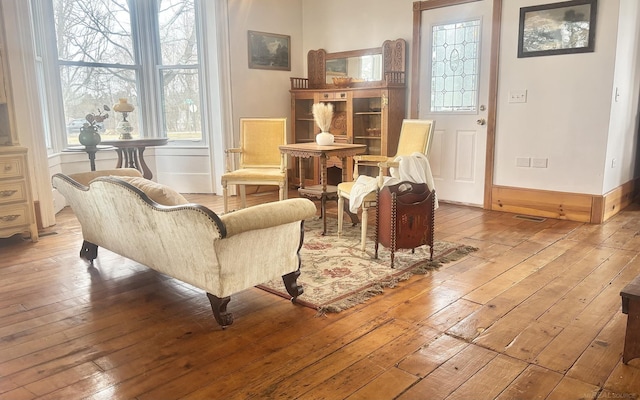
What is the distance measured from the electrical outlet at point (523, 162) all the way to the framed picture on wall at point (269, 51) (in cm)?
329

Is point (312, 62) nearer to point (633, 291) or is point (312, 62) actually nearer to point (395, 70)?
point (395, 70)

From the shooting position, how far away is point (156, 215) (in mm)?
2508

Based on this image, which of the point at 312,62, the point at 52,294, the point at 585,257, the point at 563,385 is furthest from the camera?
the point at 312,62

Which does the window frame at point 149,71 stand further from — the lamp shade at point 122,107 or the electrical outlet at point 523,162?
the electrical outlet at point 523,162

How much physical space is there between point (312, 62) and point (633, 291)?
5349 mm

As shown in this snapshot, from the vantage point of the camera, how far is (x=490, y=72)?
5.07 meters

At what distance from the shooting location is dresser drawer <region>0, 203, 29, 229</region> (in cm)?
400

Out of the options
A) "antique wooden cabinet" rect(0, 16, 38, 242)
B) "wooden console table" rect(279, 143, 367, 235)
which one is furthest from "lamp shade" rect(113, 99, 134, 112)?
"wooden console table" rect(279, 143, 367, 235)

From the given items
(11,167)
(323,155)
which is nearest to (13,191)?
(11,167)

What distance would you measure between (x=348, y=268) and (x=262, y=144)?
229 cm

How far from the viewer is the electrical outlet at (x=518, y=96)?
16.1 ft

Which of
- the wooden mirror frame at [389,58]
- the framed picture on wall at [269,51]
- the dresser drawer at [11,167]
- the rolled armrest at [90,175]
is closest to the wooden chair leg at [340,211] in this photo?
the rolled armrest at [90,175]

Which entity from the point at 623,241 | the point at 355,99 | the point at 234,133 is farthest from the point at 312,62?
the point at 623,241

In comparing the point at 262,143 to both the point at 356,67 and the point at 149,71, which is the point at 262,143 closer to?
the point at 356,67
